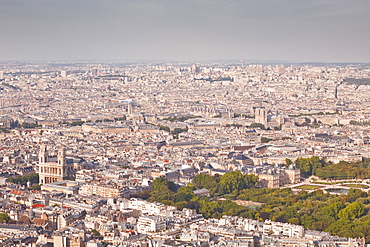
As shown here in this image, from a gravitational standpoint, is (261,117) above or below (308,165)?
below

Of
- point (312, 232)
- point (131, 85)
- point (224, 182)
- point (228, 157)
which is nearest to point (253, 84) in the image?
point (131, 85)

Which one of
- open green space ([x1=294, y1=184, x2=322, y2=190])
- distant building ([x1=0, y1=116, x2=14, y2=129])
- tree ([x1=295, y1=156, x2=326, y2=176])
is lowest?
distant building ([x1=0, y1=116, x2=14, y2=129])

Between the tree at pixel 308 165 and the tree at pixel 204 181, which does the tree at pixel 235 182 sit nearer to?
the tree at pixel 204 181

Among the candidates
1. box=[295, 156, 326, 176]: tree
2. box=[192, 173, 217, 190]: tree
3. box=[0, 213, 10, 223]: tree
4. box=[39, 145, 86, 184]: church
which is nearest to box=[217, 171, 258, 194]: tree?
box=[192, 173, 217, 190]: tree

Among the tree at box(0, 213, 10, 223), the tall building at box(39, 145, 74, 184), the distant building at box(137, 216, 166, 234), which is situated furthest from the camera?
the tall building at box(39, 145, 74, 184)

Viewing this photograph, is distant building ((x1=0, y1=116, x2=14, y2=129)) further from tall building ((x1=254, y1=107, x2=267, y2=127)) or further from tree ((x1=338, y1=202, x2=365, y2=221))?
tree ((x1=338, y1=202, x2=365, y2=221))

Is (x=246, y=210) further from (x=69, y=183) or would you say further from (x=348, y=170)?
(x=348, y=170)

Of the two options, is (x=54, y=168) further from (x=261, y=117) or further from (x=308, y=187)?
(x=261, y=117)

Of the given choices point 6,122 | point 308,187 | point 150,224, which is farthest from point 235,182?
point 6,122

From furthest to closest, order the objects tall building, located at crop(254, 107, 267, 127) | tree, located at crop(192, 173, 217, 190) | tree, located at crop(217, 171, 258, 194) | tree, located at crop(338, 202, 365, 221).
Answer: tall building, located at crop(254, 107, 267, 127)
tree, located at crop(192, 173, 217, 190)
tree, located at crop(217, 171, 258, 194)
tree, located at crop(338, 202, 365, 221)
